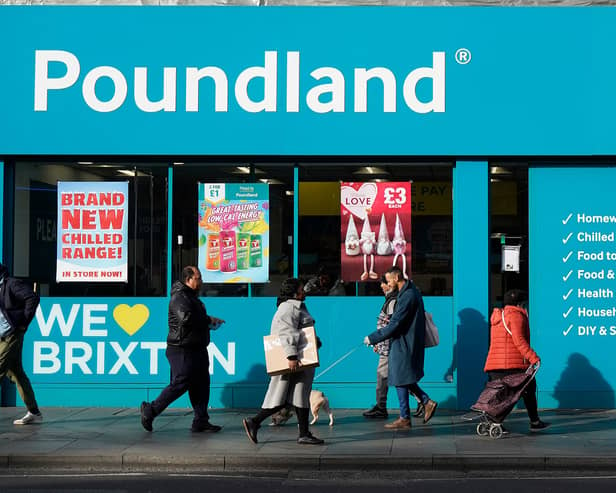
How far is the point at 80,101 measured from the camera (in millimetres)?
13375

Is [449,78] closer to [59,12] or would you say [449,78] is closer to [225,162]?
[225,162]

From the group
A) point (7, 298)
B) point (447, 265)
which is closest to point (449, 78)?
point (447, 265)

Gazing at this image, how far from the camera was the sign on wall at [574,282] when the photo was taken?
1319 cm

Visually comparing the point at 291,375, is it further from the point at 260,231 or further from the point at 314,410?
the point at 260,231

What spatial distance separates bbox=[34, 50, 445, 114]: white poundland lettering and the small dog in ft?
12.6

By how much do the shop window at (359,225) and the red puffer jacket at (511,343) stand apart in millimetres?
2154

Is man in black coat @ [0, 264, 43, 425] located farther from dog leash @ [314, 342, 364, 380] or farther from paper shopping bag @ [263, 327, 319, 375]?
dog leash @ [314, 342, 364, 380]

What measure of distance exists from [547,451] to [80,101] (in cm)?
750

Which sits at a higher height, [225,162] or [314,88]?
[314,88]

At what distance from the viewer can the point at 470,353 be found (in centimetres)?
1321

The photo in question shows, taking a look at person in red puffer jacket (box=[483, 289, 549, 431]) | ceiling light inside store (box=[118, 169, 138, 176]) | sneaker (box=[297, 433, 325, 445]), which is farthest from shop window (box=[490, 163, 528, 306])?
ceiling light inside store (box=[118, 169, 138, 176])

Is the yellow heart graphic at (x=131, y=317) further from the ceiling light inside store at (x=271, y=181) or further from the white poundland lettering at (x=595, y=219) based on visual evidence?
the white poundland lettering at (x=595, y=219)

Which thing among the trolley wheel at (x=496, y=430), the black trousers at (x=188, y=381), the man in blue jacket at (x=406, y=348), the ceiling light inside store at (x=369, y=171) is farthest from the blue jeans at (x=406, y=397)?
the ceiling light inside store at (x=369, y=171)

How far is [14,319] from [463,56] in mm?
6572
